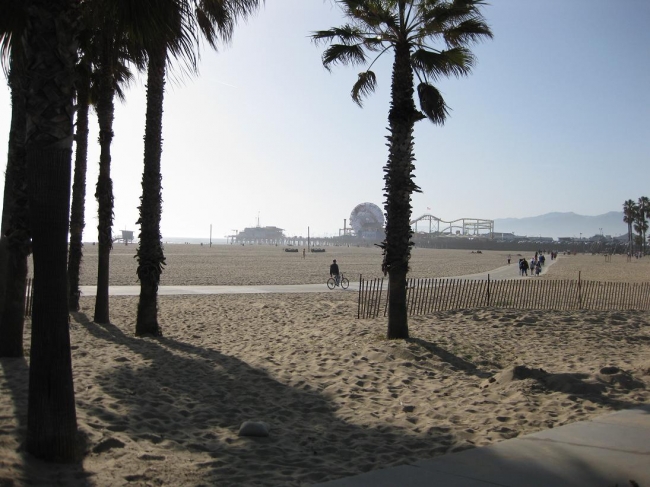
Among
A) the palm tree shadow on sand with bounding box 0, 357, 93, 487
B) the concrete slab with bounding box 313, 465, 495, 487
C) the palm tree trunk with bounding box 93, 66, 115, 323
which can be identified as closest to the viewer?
the palm tree shadow on sand with bounding box 0, 357, 93, 487

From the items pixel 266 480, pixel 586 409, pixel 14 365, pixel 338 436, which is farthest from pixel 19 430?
pixel 586 409

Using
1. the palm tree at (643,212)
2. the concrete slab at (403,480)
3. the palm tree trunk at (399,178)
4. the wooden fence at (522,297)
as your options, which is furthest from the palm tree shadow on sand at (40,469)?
the palm tree at (643,212)

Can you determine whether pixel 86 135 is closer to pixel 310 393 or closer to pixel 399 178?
pixel 399 178

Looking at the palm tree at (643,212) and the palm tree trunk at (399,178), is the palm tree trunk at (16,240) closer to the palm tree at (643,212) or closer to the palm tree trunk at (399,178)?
the palm tree trunk at (399,178)

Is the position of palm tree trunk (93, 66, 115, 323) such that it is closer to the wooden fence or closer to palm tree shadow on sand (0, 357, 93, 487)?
the wooden fence

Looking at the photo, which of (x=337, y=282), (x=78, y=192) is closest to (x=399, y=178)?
(x=78, y=192)

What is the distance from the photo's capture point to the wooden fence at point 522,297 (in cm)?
1761

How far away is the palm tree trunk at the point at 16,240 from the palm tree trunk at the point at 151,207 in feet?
9.35

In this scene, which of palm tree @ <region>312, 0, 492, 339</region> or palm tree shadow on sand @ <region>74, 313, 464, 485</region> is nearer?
palm tree shadow on sand @ <region>74, 313, 464, 485</region>

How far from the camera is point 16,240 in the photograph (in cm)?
904

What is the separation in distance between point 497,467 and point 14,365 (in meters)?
6.74

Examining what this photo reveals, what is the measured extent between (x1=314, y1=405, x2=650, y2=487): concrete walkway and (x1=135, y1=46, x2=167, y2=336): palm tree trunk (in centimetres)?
858

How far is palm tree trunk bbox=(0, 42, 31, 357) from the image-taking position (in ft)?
29.4

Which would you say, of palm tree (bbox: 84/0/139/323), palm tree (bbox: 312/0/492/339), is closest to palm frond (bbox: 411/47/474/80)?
palm tree (bbox: 312/0/492/339)
